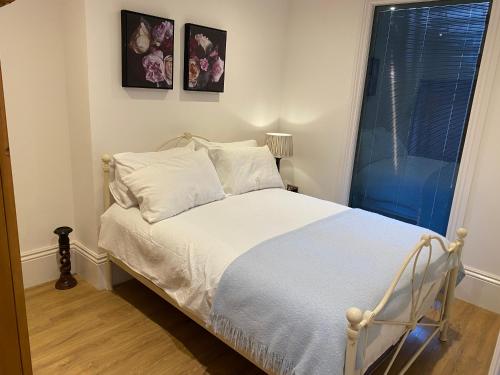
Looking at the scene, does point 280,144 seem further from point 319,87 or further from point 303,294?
point 303,294

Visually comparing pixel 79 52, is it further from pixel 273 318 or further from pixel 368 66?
pixel 368 66

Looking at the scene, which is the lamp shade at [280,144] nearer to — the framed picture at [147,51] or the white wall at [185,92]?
the white wall at [185,92]

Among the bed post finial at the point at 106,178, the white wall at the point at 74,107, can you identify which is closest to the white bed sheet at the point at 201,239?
the bed post finial at the point at 106,178

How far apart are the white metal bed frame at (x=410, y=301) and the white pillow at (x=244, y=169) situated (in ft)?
1.08

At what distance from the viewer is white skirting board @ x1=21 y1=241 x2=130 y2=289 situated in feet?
8.63

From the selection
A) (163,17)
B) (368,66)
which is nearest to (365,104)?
(368,66)

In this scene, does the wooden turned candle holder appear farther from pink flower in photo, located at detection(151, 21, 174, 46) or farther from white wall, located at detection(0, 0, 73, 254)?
pink flower in photo, located at detection(151, 21, 174, 46)

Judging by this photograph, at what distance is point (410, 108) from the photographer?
3.01 meters

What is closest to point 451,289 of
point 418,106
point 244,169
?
point 418,106

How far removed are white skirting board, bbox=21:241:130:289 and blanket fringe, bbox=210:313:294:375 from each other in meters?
1.23

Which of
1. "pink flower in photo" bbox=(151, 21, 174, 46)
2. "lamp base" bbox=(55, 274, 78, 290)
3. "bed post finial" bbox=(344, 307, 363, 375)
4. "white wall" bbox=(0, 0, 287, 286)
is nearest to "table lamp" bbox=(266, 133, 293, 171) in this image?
"white wall" bbox=(0, 0, 287, 286)

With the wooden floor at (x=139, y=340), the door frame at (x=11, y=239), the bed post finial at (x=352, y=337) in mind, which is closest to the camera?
the door frame at (x=11, y=239)

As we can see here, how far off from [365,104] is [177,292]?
2251 millimetres

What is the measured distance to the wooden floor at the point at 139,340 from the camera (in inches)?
A: 79.0
